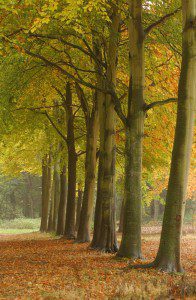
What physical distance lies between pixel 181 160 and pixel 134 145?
236 cm

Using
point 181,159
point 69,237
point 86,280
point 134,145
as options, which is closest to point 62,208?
point 69,237

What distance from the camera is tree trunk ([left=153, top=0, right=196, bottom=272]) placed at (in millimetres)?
8680

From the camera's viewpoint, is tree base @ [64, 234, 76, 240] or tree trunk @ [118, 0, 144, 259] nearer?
tree trunk @ [118, 0, 144, 259]

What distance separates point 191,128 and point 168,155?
1078 centimetres

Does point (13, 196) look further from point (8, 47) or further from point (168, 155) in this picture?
point (8, 47)

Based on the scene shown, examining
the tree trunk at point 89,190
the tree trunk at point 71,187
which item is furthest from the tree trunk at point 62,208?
the tree trunk at point 89,190

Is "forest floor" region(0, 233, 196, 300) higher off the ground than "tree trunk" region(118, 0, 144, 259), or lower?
lower

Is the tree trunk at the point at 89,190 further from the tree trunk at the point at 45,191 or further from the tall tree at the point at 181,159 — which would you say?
the tree trunk at the point at 45,191

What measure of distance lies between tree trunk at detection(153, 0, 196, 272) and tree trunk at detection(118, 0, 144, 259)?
1957 millimetres

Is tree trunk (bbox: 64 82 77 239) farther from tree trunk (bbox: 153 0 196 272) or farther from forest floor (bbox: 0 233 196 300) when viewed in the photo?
tree trunk (bbox: 153 0 196 272)

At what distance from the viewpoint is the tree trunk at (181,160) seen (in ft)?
28.5

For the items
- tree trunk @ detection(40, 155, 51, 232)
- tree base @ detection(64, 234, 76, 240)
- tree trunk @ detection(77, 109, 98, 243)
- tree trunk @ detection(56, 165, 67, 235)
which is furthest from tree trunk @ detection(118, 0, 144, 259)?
tree trunk @ detection(40, 155, 51, 232)

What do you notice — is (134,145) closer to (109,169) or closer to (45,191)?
(109,169)

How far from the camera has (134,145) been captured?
1097 centimetres
